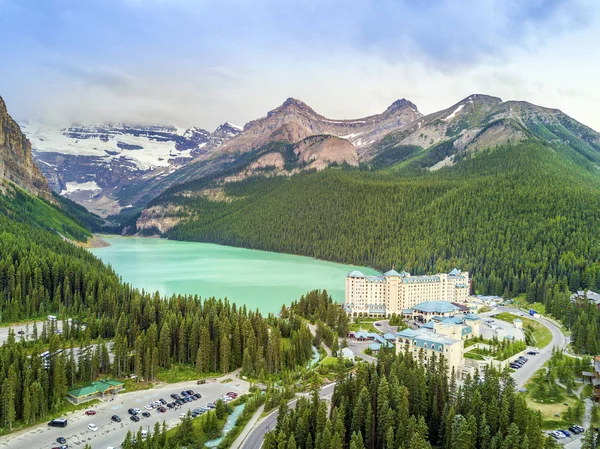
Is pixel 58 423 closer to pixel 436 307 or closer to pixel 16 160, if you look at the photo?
pixel 436 307

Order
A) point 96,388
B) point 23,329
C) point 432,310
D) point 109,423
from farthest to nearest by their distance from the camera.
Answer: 1. point 432,310
2. point 23,329
3. point 96,388
4. point 109,423

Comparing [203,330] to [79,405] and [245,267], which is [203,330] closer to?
[79,405]

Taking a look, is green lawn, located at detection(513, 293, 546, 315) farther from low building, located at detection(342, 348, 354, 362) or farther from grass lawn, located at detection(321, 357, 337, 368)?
grass lawn, located at detection(321, 357, 337, 368)

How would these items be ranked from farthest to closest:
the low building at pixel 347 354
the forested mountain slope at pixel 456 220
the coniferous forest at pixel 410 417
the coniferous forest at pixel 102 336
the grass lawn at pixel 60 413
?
the forested mountain slope at pixel 456 220, the low building at pixel 347 354, the coniferous forest at pixel 102 336, the grass lawn at pixel 60 413, the coniferous forest at pixel 410 417

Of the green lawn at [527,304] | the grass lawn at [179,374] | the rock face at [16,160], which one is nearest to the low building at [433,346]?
the grass lawn at [179,374]

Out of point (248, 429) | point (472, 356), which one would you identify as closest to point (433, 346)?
point (472, 356)

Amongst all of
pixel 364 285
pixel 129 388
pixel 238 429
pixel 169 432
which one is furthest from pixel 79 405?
pixel 364 285

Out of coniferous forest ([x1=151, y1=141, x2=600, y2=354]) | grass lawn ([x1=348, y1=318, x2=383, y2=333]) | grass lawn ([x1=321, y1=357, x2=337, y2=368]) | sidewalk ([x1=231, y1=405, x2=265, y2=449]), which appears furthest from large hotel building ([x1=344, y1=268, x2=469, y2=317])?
sidewalk ([x1=231, y1=405, x2=265, y2=449])

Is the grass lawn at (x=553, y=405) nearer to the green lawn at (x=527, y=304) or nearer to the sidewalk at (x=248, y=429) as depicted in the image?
Answer: the sidewalk at (x=248, y=429)
